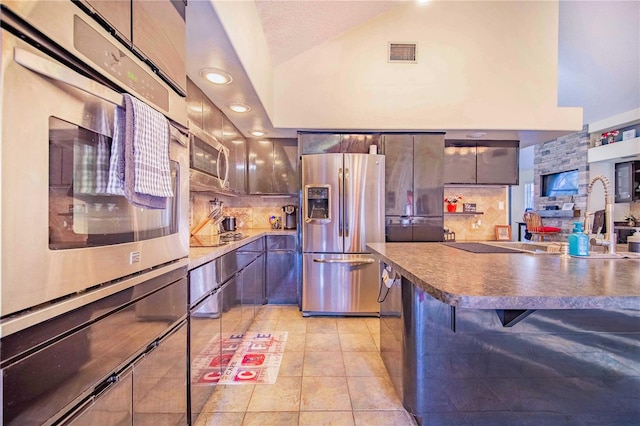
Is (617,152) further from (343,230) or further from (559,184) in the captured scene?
(343,230)

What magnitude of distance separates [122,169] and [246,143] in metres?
2.92

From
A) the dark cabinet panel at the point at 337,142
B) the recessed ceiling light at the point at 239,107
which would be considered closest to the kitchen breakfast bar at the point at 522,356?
the recessed ceiling light at the point at 239,107

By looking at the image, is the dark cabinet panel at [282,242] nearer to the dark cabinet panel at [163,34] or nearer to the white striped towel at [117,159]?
the dark cabinet panel at [163,34]

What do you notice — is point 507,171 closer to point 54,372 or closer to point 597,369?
point 597,369

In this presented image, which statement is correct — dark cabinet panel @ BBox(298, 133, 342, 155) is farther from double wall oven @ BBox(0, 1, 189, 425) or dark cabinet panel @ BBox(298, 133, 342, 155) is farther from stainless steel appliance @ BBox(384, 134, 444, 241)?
double wall oven @ BBox(0, 1, 189, 425)

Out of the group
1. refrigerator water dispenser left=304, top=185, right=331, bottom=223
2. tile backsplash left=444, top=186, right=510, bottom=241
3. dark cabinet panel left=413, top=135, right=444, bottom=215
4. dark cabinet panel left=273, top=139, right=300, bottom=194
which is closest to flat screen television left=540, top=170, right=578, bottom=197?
tile backsplash left=444, top=186, right=510, bottom=241

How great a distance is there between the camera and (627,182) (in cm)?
573

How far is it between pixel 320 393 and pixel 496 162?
3.51m

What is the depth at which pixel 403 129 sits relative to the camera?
127 inches

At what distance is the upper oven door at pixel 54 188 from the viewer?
1.90ft

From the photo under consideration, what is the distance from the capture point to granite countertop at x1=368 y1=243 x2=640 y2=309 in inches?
29.5

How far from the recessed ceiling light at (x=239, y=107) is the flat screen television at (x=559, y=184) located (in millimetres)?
7756

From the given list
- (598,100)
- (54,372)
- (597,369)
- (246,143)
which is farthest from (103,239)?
(598,100)

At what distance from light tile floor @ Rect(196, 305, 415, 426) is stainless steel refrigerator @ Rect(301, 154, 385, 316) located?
21.3 inches
